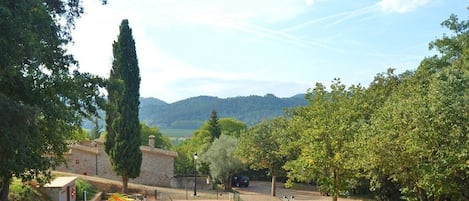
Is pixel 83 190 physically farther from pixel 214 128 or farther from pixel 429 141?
pixel 214 128

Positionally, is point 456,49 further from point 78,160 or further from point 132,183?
point 78,160

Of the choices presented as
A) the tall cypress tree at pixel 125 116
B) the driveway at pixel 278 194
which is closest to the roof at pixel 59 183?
the tall cypress tree at pixel 125 116

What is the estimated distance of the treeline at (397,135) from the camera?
50.0 feet

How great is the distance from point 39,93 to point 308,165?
43.4ft

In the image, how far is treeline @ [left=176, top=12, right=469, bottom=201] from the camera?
15250mm

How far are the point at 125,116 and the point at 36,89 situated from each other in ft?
75.2

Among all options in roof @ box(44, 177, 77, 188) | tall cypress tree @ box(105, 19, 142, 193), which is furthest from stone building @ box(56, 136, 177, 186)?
roof @ box(44, 177, 77, 188)

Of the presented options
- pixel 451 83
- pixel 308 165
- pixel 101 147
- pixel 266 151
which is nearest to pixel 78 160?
pixel 101 147

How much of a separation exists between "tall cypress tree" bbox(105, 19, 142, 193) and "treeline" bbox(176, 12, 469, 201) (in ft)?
35.0

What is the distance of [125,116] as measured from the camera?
34125mm

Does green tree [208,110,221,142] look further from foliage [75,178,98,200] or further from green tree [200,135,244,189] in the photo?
foliage [75,178,98,200]

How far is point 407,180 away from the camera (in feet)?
59.7

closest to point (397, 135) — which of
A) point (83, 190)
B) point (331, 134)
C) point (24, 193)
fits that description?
point (331, 134)

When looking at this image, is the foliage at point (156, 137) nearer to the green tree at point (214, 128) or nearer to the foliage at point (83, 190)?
the green tree at point (214, 128)
